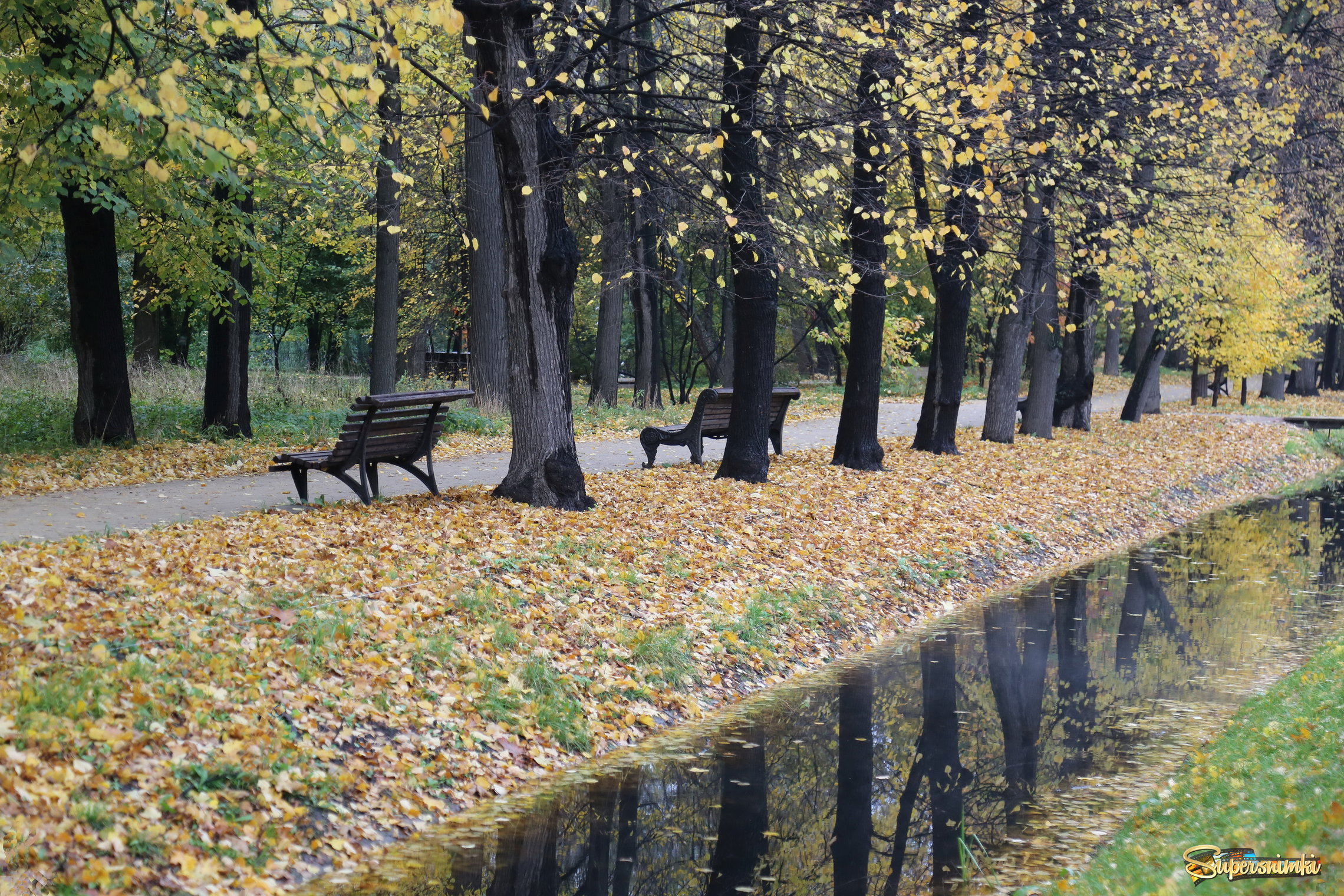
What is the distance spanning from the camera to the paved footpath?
943 cm

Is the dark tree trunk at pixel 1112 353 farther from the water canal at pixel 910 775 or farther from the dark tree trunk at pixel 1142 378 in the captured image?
the water canal at pixel 910 775

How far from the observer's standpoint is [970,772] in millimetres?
6281

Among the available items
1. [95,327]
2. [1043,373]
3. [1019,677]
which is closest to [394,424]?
[1019,677]

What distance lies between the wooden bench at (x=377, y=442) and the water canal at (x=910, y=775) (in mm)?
4278

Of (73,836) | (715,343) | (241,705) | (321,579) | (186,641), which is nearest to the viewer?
(73,836)

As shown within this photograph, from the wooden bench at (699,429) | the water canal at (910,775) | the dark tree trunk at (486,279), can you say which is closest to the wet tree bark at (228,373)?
the dark tree trunk at (486,279)

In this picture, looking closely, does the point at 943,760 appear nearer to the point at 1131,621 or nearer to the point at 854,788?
the point at 854,788

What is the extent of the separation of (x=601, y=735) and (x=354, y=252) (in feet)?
81.9

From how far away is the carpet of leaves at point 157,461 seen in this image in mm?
11977

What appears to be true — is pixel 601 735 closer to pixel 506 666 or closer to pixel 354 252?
pixel 506 666

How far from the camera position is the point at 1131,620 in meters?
10.2

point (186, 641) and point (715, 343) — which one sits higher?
point (715, 343)

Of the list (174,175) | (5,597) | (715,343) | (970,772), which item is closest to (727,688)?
(970,772)

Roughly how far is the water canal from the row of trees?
3.49 m
